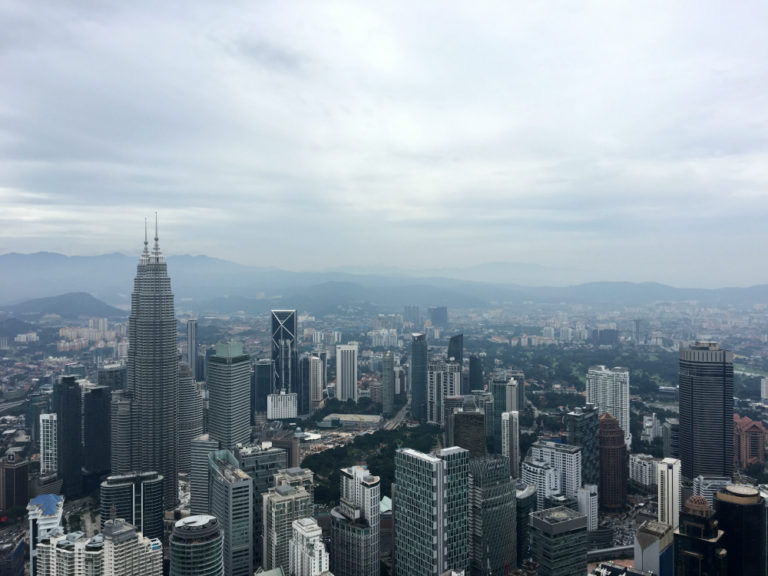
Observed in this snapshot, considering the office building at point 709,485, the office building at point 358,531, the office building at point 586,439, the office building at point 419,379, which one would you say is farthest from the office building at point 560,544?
the office building at point 419,379

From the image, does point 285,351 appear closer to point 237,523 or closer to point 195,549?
point 237,523

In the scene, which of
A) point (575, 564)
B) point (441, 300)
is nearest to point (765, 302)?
point (441, 300)

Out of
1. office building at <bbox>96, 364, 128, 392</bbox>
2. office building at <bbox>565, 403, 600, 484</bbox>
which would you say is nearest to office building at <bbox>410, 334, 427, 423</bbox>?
office building at <bbox>565, 403, 600, 484</bbox>

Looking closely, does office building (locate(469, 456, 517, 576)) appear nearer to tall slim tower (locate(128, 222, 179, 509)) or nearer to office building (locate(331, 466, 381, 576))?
office building (locate(331, 466, 381, 576))

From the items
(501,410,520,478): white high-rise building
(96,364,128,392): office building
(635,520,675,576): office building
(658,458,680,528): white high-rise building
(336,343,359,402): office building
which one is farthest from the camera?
(336,343,359,402): office building

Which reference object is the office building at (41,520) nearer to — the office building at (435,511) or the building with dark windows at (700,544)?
the office building at (435,511)

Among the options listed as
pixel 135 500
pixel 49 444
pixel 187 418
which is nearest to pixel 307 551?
pixel 135 500

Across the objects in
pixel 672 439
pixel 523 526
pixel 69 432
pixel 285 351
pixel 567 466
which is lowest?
pixel 523 526
